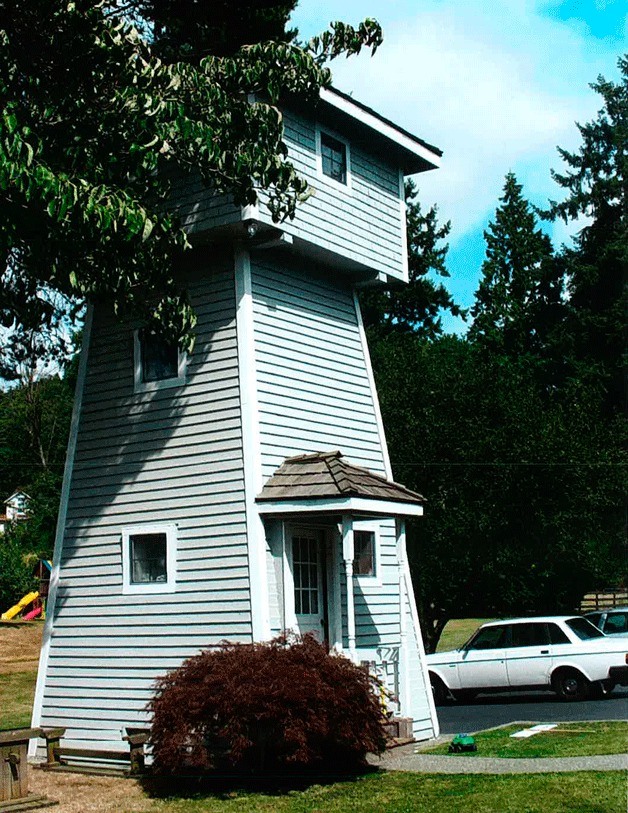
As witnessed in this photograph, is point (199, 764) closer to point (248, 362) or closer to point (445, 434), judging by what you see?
point (248, 362)

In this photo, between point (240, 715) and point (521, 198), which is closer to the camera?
point (240, 715)

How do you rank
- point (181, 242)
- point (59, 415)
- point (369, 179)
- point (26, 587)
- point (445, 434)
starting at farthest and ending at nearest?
point (59, 415) < point (26, 587) < point (445, 434) < point (369, 179) < point (181, 242)

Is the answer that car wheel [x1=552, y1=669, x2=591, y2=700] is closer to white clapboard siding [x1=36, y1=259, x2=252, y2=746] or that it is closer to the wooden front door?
the wooden front door

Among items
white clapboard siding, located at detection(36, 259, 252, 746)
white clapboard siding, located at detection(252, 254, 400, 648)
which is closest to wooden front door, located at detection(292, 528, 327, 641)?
white clapboard siding, located at detection(252, 254, 400, 648)

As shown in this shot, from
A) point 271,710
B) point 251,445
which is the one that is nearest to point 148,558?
point 251,445

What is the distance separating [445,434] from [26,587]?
58.8ft

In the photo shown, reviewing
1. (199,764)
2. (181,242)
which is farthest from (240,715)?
(181,242)

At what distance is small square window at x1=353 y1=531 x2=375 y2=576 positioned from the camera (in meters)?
16.9

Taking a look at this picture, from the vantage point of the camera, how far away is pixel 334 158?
1758 cm

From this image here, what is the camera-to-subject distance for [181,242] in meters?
14.9

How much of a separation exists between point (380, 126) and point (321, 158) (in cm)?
145

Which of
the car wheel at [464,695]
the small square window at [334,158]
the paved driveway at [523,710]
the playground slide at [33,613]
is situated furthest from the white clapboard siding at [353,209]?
the playground slide at [33,613]

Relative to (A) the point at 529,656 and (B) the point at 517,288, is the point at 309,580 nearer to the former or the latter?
(A) the point at 529,656

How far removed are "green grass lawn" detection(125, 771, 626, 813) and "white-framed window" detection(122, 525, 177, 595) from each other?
3880 mm
